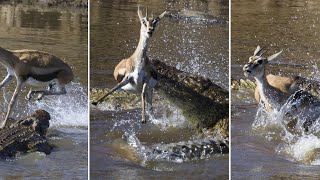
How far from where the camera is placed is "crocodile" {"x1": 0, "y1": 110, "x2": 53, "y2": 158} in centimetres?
654

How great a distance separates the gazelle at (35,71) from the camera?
6664mm

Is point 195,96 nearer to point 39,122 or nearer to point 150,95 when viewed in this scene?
point 150,95

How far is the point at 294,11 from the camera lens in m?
6.85

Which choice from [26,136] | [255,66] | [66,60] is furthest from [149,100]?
[26,136]

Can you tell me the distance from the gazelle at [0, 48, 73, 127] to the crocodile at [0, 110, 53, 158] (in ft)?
0.42

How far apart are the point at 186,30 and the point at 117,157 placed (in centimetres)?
122

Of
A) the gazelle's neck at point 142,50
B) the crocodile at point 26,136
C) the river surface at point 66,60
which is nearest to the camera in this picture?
the crocodile at point 26,136

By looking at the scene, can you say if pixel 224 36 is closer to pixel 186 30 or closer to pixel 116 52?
pixel 186 30

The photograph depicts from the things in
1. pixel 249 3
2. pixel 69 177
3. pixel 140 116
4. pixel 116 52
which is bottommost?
pixel 69 177

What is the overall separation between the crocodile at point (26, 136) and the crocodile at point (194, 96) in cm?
48

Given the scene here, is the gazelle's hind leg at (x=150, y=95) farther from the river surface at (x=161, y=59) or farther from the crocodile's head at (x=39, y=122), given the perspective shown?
the crocodile's head at (x=39, y=122)

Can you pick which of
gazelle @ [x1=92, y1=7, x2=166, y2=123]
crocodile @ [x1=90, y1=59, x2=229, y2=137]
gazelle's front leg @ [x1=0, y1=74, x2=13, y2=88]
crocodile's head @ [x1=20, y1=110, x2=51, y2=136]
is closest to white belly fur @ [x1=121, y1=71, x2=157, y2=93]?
gazelle @ [x1=92, y1=7, x2=166, y2=123]

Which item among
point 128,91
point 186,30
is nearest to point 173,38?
point 186,30

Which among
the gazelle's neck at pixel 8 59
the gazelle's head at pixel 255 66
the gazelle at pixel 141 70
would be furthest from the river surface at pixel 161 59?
the gazelle's neck at pixel 8 59
